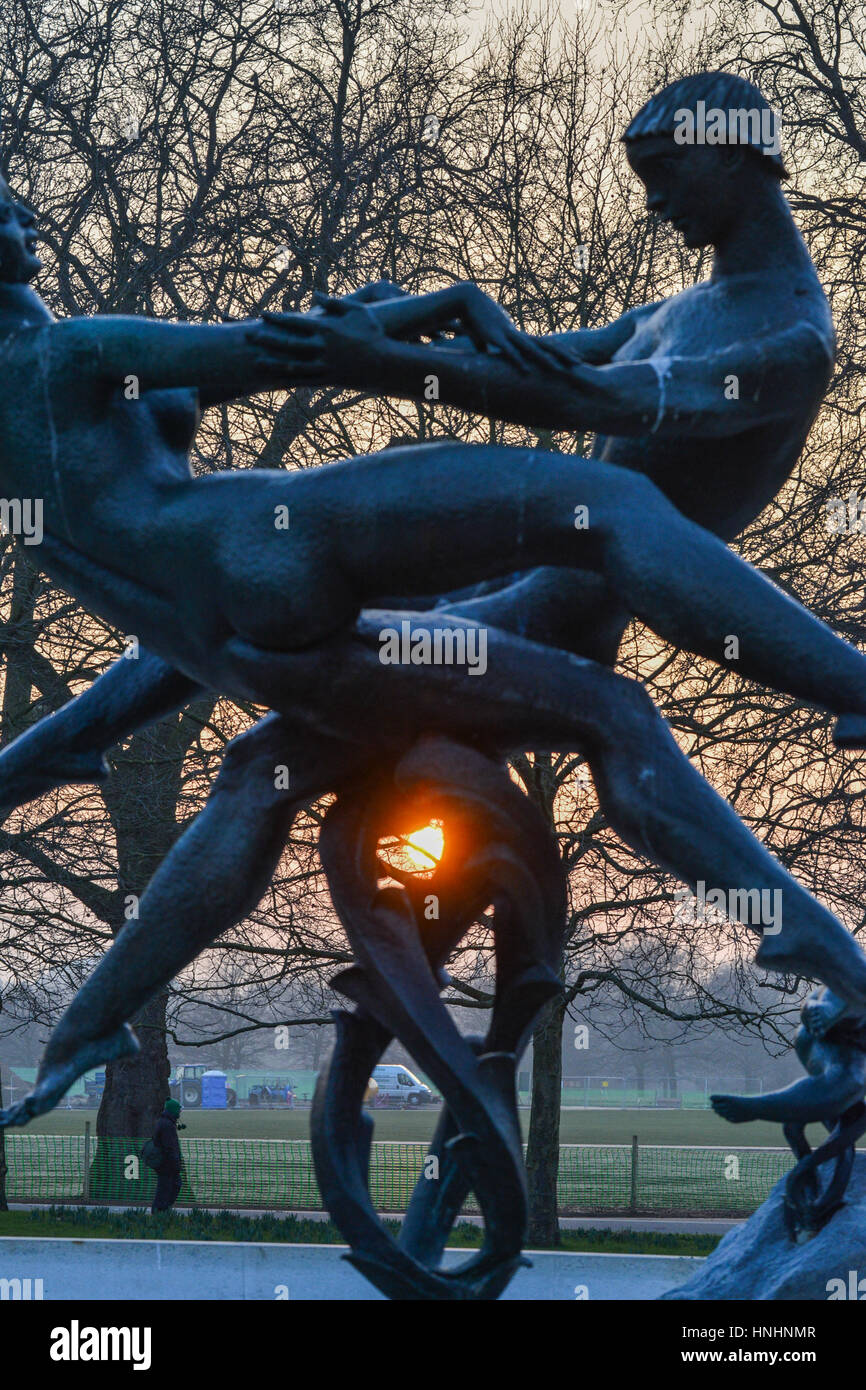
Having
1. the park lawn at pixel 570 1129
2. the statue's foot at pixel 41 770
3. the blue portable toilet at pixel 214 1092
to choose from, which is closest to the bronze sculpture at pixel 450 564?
the statue's foot at pixel 41 770

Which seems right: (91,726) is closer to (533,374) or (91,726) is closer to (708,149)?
A: (533,374)

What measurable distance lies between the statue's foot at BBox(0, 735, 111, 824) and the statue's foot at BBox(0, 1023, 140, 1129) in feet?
1.99

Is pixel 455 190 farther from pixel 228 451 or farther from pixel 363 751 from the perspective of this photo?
pixel 363 751

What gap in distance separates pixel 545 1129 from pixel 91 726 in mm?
10070

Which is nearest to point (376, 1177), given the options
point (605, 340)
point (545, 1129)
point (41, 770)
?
point (545, 1129)

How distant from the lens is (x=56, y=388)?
11.2ft

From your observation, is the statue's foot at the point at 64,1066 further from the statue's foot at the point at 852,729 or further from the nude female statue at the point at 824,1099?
the statue's foot at the point at 852,729

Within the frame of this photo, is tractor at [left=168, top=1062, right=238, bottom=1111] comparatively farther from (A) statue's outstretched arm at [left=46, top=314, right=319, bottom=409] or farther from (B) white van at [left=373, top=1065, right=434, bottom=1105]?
(A) statue's outstretched arm at [left=46, top=314, right=319, bottom=409]

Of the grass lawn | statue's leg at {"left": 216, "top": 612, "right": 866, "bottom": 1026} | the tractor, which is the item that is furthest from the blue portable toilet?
statue's leg at {"left": 216, "top": 612, "right": 866, "bottom": 1026}

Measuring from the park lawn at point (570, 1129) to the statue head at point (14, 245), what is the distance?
26964 mm

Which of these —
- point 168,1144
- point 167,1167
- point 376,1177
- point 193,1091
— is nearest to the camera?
point 167,1167

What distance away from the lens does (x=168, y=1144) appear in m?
15.3

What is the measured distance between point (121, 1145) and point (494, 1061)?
1350cm
